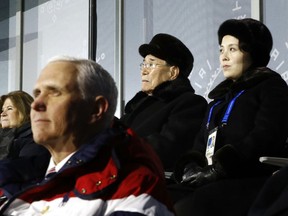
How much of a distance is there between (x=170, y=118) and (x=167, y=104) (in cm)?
15

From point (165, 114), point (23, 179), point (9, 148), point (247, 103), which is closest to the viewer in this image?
point (23, 179)

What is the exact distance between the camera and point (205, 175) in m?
3.07

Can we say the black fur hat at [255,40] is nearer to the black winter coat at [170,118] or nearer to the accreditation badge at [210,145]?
the accreditation badge at [210,145]

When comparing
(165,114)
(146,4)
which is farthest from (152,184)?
(146,4)

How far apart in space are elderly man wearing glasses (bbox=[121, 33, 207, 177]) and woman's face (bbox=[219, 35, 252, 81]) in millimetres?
517

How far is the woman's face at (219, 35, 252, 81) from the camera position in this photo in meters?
3.47

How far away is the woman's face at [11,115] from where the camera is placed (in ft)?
16.9

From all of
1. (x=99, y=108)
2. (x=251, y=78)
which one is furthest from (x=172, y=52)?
(x=99, y=108)

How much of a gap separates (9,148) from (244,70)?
214cm

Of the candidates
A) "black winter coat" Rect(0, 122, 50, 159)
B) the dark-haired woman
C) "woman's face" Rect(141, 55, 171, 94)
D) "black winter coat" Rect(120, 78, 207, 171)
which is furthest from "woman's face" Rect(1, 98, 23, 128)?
the dark-haired woman

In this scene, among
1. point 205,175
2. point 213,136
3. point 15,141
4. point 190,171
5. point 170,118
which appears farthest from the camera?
point 15,141

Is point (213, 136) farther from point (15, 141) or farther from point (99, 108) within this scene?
point (15, 141)

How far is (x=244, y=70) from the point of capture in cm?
347

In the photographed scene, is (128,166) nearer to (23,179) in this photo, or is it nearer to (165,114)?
(23,179)
